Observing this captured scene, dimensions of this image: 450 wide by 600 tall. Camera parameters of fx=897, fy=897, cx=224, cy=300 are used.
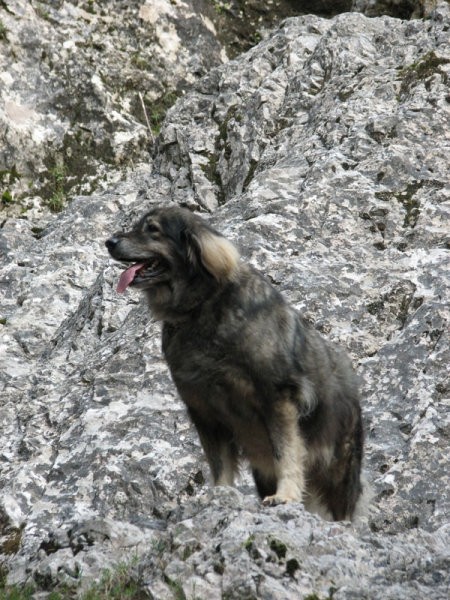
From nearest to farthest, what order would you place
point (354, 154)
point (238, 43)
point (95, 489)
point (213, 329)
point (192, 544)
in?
point (192, 544) < point (213, 329) < point (95, 489) < point (354, 154) < point (238, 43)

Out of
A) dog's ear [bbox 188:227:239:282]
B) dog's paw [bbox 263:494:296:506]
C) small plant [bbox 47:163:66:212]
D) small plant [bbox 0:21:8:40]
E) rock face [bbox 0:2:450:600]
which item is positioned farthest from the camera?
small plant [bbox 0:21:8:40]

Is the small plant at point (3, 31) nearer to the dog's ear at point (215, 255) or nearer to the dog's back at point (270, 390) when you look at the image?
the dog's ear at point (215, 255)

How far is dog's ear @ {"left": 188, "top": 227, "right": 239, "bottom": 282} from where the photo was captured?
23.3 feet

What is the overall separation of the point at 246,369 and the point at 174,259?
3.78ft

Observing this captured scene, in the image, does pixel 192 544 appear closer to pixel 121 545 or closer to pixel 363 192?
pixel 121 545

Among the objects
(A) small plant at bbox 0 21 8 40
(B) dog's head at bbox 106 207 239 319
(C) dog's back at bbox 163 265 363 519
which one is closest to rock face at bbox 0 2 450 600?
(C) dog's back at bbox 163 265 363 519

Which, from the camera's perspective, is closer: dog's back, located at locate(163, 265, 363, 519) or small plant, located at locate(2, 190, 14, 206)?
dog's back, located at locate(163, 265, 363, 519)

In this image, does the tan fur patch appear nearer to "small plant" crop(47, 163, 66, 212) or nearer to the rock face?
the rock face

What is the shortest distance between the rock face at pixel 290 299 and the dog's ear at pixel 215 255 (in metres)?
1.77

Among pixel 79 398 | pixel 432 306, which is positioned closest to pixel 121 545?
pixel 79 398

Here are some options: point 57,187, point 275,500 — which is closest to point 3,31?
point 57,187

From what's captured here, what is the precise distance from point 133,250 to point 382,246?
4.64 meters

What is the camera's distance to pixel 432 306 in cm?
966

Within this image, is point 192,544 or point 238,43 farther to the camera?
point 238,43
